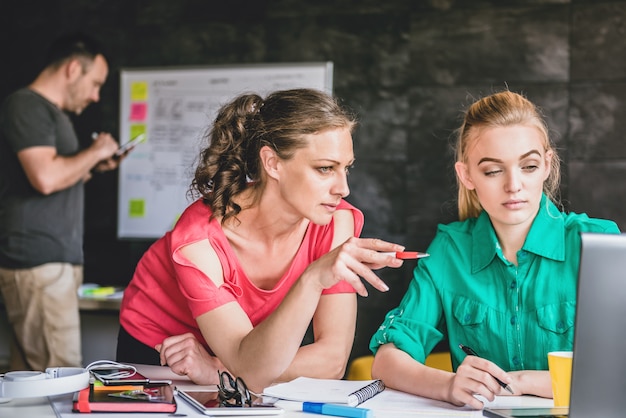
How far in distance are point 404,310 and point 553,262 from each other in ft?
1.14

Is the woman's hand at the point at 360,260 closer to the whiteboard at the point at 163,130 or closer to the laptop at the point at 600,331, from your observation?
the laptop at the point at 600,331

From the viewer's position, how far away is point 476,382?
133cm

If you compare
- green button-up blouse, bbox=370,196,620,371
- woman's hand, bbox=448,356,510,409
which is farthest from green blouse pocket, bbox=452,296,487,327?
woman's hand, bbox=448,356,510,409

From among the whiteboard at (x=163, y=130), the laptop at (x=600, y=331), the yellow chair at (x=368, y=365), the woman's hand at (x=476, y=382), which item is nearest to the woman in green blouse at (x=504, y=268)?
the woman's hand at (x=476, y=382)

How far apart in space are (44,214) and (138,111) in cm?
93

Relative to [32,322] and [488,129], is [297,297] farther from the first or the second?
[32,322]

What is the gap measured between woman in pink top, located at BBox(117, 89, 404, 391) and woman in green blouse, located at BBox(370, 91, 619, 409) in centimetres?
18

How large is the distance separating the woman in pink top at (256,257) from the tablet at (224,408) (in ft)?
0.66

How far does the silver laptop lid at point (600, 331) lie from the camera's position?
1027 mm

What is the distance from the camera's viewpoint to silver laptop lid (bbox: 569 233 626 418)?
1027 mm

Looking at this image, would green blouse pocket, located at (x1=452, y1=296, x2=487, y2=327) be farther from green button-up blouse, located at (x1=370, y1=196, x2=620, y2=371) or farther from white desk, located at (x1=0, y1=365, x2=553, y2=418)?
white desk, located at (x1=0, y1=365, x2=553, y2=418)

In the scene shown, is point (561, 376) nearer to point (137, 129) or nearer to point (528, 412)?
point (528, 412)

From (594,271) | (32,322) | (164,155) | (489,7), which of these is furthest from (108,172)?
(594,271)

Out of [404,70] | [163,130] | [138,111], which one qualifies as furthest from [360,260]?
[138,111]
